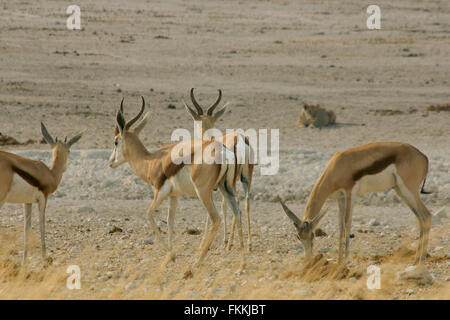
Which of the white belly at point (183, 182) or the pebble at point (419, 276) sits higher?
the white belly at point (183, 182)

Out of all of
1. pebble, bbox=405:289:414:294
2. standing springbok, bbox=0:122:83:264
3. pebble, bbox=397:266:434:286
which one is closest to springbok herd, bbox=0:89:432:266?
standing springbok, bbox=0:122:83:264

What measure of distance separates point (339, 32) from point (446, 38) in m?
5.04

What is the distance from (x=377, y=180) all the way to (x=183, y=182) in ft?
7.11

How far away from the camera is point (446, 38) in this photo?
3666 cm

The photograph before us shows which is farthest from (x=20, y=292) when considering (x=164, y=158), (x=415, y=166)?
(x=415, y=166)

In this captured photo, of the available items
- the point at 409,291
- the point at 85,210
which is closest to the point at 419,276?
the point at 409,291

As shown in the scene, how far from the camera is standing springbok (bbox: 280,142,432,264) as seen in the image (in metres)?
8.78

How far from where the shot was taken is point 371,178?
28.9 ft

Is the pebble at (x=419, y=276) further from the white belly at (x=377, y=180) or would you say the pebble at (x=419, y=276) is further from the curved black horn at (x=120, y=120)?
the curved black horn at (x=120, y=120)

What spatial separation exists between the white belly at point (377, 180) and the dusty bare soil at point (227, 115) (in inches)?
34.6

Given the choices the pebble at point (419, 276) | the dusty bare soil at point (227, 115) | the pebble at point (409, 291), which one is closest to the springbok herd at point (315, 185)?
the dusty bare soil at point (227, 115)

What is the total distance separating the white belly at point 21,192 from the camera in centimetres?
852

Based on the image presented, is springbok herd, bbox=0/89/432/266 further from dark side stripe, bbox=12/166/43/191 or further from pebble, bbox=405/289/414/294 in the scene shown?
pebble, bbox=405/289/414/294

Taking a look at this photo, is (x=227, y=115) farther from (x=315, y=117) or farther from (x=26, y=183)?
(x=26, y=183)
